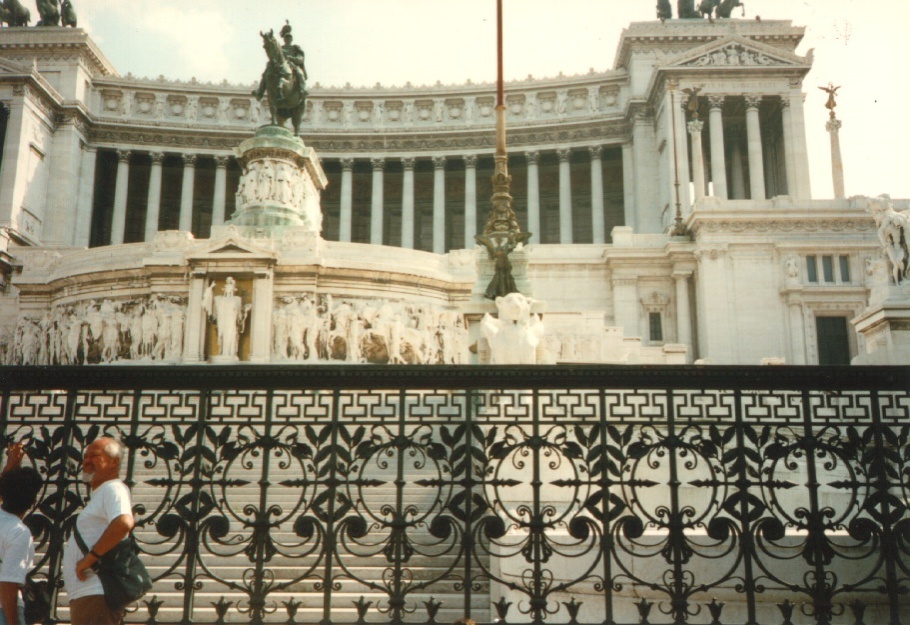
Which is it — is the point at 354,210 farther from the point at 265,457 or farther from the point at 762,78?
the point at 265,457

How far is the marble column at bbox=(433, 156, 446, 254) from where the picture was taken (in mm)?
63125

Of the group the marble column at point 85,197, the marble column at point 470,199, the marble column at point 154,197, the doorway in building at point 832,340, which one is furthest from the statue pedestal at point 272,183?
the marble column at point 85,197

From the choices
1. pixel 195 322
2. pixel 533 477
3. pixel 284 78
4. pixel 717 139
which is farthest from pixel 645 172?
pixel 533 477

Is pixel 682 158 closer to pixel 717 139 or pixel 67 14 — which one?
pixel 717 139

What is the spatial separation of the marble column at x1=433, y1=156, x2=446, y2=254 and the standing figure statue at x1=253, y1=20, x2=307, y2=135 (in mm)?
29107

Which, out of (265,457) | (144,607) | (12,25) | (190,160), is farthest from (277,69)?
(12,25)

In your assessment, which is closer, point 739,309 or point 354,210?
point 739,309

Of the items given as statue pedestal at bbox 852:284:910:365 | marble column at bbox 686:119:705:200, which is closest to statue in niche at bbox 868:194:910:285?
statue pedestal at bbox 852:284:910:365

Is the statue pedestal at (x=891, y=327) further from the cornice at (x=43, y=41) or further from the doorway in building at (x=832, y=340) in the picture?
the cornice at (x=43, y=41)

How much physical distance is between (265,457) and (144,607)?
398 centimetres

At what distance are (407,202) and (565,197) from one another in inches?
445

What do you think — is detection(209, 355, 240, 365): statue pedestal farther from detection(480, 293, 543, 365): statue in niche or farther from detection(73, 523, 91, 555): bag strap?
detection(73, 523, 91, 555): bag strap

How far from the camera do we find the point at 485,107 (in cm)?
6706

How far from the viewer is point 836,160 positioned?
47.8m
